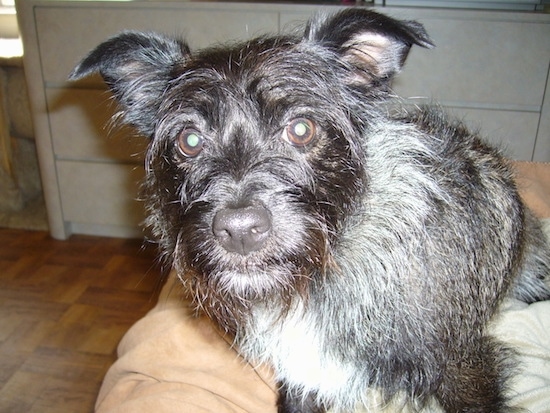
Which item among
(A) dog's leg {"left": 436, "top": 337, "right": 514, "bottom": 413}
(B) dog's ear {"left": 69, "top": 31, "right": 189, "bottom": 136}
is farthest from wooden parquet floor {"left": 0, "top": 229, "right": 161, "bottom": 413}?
(A) dog's leg {"left": 436, "top": 337, "right": 514, "bottom": 413}

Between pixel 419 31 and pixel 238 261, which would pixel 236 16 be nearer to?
pixel 419 31

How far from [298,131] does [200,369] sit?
3.19 feet

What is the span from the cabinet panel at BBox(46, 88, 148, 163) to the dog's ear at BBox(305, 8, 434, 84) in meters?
2.31

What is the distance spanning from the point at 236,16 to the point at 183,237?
2.24m

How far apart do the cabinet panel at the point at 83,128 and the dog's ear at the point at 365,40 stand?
7.57 ft

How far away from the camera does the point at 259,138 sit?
1.41 m

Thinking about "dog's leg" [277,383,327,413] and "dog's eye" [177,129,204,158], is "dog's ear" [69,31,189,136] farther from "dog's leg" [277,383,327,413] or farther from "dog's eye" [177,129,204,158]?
"dog's leg" [277,383,327,413]

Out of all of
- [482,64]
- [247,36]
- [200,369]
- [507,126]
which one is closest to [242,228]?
[200,369]

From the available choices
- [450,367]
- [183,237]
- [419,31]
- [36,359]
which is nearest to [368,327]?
[450,367]

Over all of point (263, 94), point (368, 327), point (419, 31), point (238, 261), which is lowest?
point (368, 327)

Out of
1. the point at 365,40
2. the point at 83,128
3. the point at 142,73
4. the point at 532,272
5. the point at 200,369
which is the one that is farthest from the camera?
the point at 83,128

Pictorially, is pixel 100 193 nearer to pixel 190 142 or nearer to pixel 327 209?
pixel 190 142

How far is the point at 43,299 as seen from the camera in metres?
3.46

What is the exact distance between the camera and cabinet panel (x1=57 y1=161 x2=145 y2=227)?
3816 millimetres
